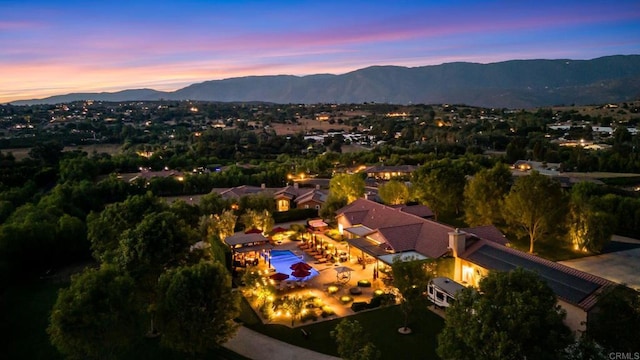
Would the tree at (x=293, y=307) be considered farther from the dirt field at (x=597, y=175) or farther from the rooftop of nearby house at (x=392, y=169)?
the dirt field at (x=597, y=175)

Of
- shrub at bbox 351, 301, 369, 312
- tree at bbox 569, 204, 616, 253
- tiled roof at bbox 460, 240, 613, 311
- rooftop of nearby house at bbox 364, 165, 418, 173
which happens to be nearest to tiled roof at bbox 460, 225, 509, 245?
tiled roof at bbox 460, 240, 613, 311

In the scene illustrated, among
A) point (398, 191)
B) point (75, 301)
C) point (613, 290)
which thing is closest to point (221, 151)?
point (398, 191)

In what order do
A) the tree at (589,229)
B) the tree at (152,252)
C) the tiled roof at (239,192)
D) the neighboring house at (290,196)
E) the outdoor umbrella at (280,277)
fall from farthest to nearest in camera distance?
the tiled roof at (239,192) → the neighboring house at (290,196) → the tree at (589,229) → the outdoor umbrella at (280,277) → the tree at (152,252)

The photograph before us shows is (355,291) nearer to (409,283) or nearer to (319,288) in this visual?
(319,288)

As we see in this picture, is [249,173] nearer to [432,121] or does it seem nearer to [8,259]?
[8,259]

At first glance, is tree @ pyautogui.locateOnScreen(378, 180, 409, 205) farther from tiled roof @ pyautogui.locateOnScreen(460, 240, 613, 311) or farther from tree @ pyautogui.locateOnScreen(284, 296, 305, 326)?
tree @ pyautogui.locateOnScreen(284, 296, 305, 326)

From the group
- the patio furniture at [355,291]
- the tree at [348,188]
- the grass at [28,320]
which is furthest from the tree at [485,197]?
the grass at [28,320]
